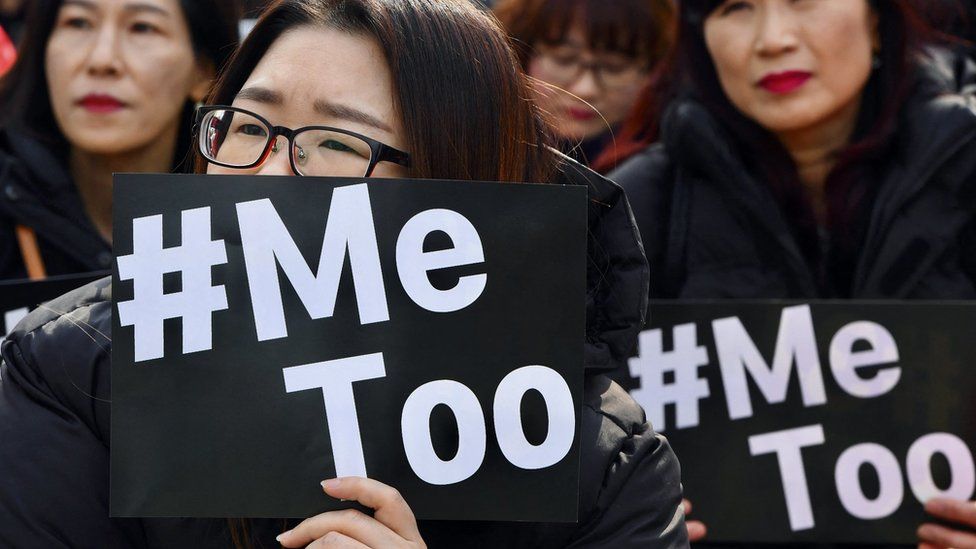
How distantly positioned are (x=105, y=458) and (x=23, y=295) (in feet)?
3.11

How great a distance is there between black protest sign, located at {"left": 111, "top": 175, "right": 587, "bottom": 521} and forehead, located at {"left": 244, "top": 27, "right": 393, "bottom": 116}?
0.20 metres

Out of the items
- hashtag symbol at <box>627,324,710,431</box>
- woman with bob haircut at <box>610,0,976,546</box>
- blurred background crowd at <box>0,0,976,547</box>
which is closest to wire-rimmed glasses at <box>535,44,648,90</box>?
blurred background crowd at <box>0,0,976,547</box>

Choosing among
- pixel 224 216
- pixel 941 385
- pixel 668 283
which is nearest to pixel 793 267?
pixel 668 283

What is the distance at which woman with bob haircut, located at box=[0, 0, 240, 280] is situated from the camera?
3.36 meters

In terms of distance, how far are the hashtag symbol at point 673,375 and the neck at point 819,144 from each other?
84 centimetres

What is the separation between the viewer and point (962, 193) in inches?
117

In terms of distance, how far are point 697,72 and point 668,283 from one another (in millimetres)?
663

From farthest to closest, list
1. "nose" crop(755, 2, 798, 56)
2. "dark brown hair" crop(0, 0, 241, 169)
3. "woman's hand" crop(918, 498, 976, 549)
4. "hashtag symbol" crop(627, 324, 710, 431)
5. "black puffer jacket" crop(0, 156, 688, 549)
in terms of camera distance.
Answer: "dark brown hair" crop(0, 0, 241, 169) < "nose" crop(755, 2, 798, 56) < "hashtag symbol" crop(627, 324, 710, 431) < "woman's hand" crop(918, 498, 976, 549) < "black puffer jacket" crop(0, 156, 688, 549)

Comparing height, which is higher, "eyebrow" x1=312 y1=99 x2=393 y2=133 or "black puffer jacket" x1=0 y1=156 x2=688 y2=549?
"eyebrow" x1=312 y1=99 x2=393 y2=133

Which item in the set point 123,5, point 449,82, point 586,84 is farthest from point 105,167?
point 449,82

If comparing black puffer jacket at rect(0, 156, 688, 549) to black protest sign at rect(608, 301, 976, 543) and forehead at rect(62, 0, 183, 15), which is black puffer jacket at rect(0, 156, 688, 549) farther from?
forehead at rect(62, 0, 183, 15)

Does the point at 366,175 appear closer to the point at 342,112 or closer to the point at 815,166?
the point at 342,112

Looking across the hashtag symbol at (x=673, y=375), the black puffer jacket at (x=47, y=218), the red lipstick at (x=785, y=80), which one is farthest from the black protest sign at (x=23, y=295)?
the red lipstick at (x=785, y=80)

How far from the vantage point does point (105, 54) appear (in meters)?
3.35
